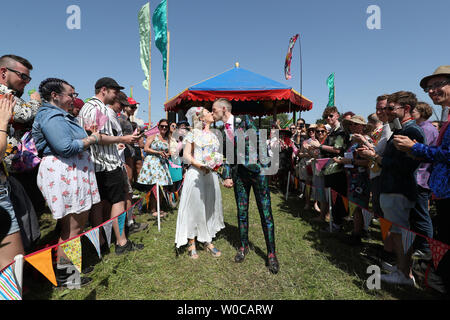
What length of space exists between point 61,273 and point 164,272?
1.20 metres

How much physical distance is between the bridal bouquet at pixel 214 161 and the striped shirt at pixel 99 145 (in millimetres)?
1399

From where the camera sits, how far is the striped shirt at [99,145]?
2.78 m

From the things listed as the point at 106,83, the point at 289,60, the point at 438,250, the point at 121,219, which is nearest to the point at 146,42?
the point at 289,60

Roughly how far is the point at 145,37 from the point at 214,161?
10853 millimetres

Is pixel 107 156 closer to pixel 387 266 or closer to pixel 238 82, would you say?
pixel 387 266

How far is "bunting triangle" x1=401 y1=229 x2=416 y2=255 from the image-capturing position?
86.8 inches

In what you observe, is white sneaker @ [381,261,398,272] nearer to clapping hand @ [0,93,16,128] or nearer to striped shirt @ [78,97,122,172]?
striped shirt @ [78,97,122,172]

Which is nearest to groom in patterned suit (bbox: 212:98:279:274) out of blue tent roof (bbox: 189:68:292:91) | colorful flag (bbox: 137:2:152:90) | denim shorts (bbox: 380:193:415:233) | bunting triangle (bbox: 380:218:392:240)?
bunting triangle (bbox: 380:218:392:240)

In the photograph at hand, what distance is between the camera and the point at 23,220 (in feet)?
6.83

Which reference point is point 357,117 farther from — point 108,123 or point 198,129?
point 108,123

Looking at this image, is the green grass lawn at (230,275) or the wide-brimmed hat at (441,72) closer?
the wide-brimmed hat at (441,72)

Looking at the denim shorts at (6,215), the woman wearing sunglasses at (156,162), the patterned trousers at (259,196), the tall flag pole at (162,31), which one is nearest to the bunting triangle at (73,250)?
the denim shorts at (6,215)

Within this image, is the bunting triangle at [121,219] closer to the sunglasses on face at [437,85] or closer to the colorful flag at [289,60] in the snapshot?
the sunglasses on face at [437,85]

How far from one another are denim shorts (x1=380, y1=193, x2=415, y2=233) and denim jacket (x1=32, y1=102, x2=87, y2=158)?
143 inches
